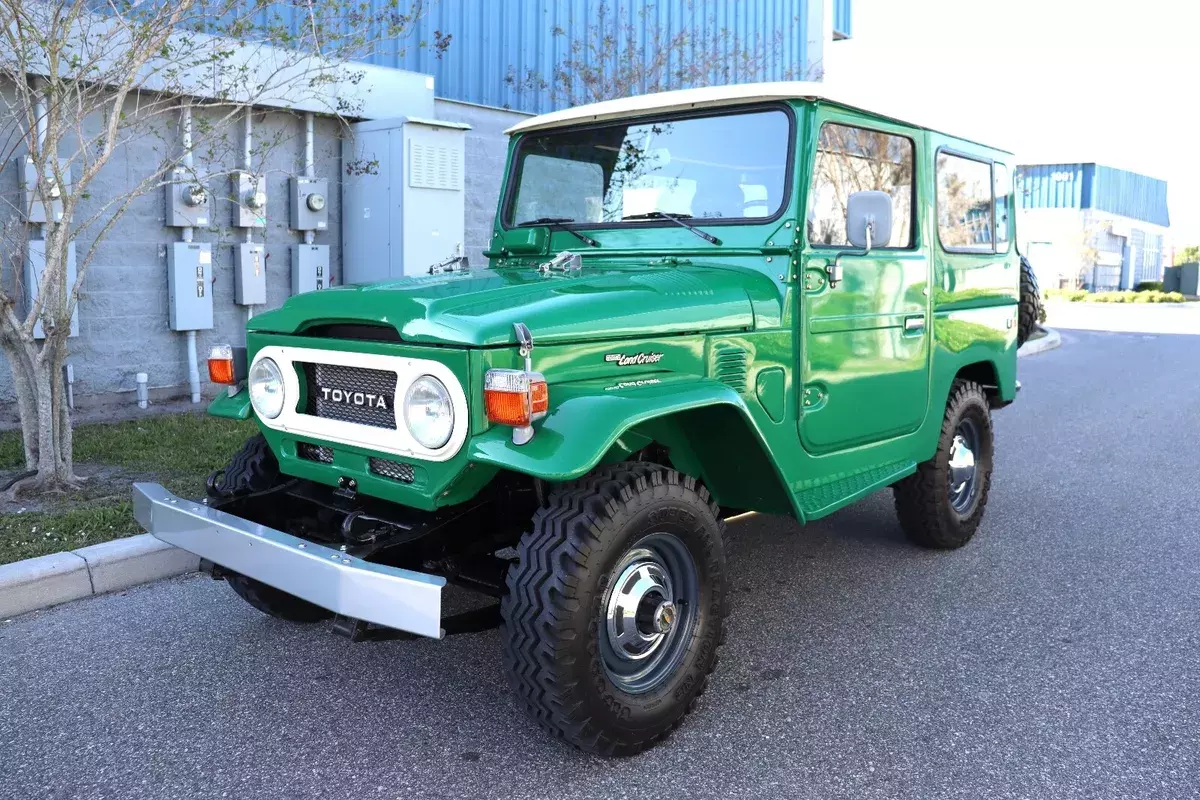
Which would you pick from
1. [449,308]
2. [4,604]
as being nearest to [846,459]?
[449,308]

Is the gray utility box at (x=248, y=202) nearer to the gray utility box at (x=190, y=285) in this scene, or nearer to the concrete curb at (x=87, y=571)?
the gray utility box at (x=190, y=285)

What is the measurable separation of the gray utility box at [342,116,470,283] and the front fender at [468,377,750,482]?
6.02 m

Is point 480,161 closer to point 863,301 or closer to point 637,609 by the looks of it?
point 863,301

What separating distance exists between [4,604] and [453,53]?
7768mm

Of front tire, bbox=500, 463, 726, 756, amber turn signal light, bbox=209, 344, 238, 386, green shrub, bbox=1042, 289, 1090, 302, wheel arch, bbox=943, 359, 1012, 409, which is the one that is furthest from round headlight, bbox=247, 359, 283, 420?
green shrub, bbox=1042, 289, 1090, 302

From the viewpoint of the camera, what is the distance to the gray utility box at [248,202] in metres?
→ 8.18

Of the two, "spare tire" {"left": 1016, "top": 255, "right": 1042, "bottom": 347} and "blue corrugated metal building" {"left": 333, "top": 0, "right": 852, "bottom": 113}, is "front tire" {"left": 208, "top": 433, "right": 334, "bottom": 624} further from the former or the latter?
"blue corrugated metal building" {"left": 333, "top": 0, "right": 852, "bottom": 113}

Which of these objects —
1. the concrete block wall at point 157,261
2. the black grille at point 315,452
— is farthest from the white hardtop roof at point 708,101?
the concrete block wall at point 157,261

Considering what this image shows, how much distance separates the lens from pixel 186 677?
361 centimetres

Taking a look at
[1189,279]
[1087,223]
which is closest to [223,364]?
[1087,223]

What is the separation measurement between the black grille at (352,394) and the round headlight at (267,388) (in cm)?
11

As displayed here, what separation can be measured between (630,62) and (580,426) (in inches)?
383

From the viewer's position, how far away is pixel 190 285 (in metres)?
8.20

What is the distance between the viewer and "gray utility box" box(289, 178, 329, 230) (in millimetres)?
8844
